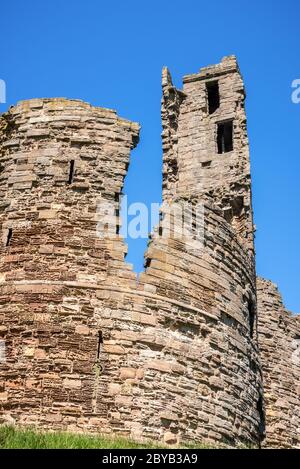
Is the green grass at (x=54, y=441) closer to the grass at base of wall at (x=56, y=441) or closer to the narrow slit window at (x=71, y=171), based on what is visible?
the grass at base of wall at (x=56, y=441)

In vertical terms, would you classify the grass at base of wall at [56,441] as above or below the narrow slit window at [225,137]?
below

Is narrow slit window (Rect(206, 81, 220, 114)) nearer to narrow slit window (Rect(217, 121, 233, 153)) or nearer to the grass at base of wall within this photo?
narrow slit window (Rect(217, 121, 233, 153))

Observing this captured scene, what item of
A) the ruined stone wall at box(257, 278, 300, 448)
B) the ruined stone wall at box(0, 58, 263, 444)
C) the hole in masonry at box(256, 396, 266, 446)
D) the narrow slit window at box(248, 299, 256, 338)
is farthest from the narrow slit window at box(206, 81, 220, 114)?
the hole in masonry at box(256, 396, 266, 446)

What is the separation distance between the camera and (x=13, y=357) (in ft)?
40.4

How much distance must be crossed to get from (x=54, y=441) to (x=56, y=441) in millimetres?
34

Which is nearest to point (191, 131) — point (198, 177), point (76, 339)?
point (198, 177)

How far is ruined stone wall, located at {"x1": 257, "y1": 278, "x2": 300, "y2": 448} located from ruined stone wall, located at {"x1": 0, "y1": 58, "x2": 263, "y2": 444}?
4.45 meters

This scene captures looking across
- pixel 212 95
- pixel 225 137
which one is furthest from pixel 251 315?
pixel 212 95

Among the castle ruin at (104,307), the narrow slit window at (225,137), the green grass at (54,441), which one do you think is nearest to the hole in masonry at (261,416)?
the castle ruin at (104,307)

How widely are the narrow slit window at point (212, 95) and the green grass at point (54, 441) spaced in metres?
11.3

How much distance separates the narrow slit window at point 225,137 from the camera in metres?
20.0

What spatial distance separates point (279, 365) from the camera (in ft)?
66.6

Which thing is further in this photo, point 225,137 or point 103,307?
point 225,137

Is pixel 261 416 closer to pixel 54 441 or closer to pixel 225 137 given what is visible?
pixel 54 441
